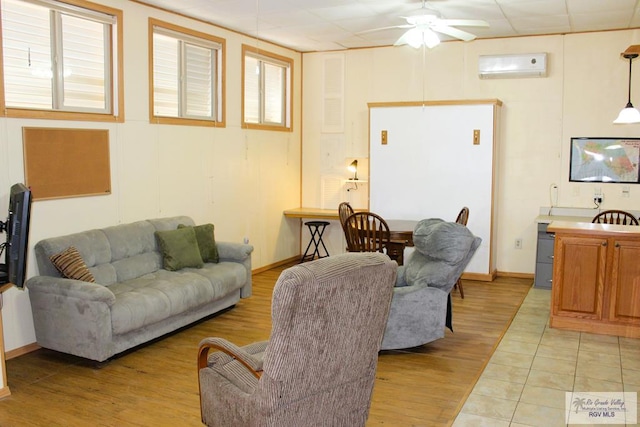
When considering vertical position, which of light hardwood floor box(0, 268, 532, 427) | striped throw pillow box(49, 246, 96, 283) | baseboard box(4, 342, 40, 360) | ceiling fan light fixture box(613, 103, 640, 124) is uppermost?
ceiling fan light fixture box(613, 103, 640, 124)

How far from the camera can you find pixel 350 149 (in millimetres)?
8156

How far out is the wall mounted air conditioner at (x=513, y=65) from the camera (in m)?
6.91

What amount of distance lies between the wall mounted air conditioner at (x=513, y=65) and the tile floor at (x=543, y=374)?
3.10m

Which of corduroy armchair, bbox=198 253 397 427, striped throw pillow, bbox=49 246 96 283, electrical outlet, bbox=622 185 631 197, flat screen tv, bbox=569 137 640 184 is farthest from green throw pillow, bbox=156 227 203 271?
electrical outlet, bbox=622 185 631 197

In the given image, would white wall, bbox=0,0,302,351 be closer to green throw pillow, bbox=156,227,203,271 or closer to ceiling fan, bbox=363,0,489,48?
green throw pillow, bbox=156,227,203,271

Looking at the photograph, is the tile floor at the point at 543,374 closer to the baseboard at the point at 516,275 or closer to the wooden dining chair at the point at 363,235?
the wooden dining chair at the point at 363,235

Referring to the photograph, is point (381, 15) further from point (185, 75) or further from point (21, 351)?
point (21, 351)

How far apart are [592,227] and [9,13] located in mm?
4811

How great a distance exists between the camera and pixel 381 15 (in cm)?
602

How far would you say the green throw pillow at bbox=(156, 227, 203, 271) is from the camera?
5324 millimetres

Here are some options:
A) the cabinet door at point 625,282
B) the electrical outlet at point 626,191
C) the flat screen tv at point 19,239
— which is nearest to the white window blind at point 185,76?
the flat screen tv at point 19,239

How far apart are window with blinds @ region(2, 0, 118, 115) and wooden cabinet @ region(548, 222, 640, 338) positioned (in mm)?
4036

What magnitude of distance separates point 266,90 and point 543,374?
Answer: 493 centimetres

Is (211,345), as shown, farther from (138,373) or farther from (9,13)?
(9,13)
